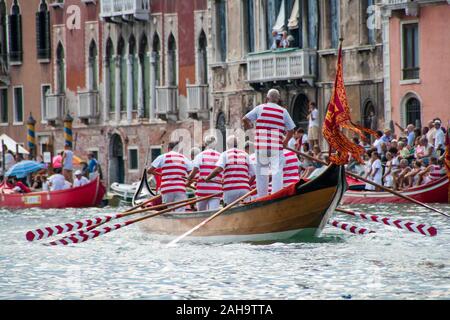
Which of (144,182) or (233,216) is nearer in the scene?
(233,216)

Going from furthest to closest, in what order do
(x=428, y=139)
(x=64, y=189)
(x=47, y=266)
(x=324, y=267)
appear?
(x=64, y=189), (x=428, y=139), (x=47, y=266), (x=324, y=267)

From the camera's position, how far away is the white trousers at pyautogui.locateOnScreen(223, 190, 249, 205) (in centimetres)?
1708

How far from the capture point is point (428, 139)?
25000 mm

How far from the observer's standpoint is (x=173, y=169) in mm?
18078

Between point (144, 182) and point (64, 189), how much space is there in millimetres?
7368

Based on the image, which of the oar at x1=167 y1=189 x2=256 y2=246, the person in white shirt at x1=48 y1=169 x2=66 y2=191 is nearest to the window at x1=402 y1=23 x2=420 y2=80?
the person in white shirt at x1=48 y1=169 x2=66 y2=191

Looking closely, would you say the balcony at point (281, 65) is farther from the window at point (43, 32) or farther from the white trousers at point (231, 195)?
the white trousers at point (231, 195)

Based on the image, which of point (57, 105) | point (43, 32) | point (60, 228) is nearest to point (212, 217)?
point (60, 228)

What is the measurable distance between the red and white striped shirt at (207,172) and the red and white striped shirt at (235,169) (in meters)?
0.35

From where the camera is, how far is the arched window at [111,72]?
1534 inches

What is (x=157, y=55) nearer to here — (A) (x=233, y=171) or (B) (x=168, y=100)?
(B) (x=168, y=100)

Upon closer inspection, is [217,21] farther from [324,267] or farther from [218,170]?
[324,267]
